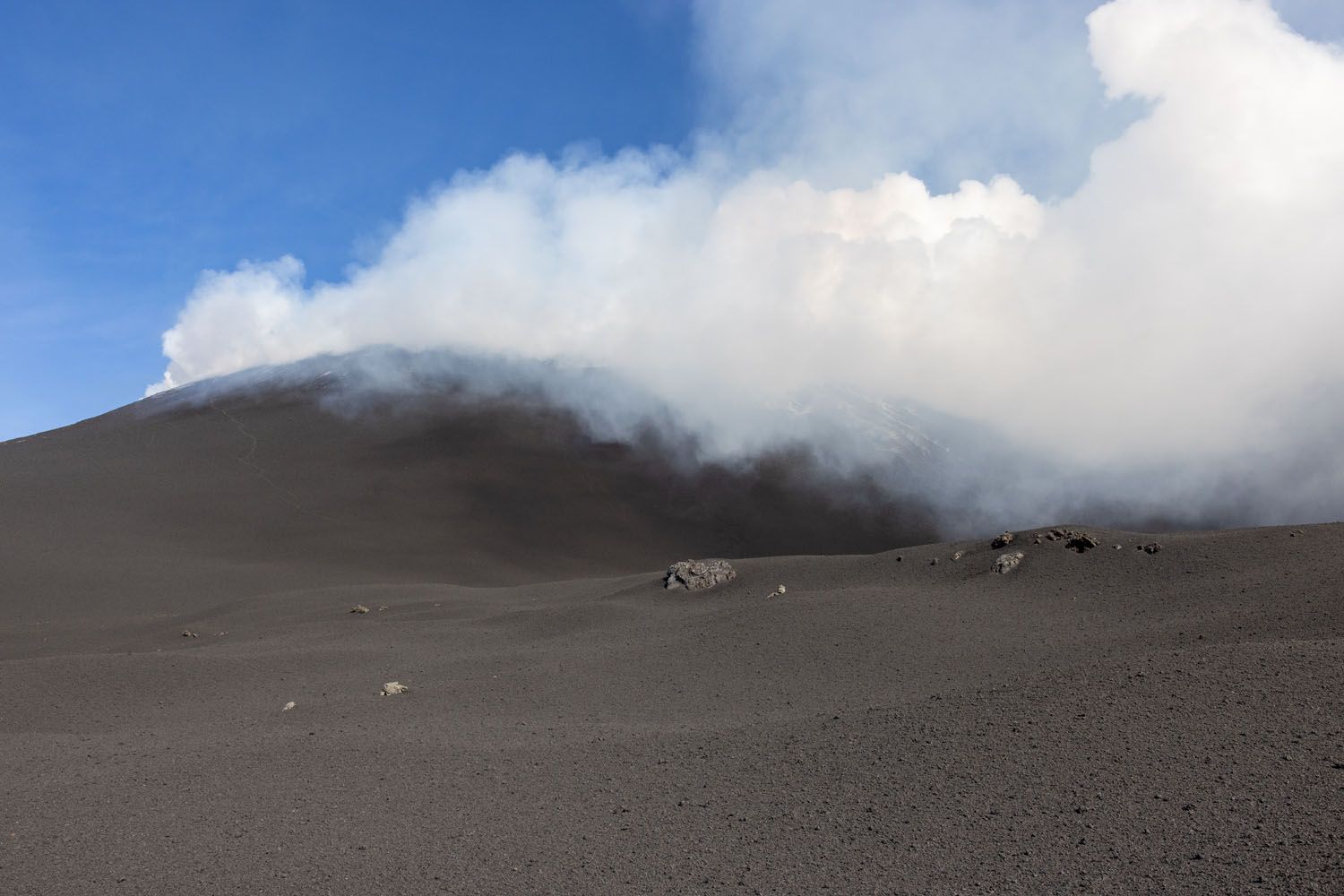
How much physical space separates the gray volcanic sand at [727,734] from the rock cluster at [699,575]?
16.5 inches

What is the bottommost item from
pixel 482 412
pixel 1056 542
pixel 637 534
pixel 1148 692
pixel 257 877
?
pixel 257 877

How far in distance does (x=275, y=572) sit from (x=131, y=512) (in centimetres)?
1186

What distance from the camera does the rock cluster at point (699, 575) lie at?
74.1 ft

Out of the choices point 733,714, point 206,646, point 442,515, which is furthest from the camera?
point 442,515

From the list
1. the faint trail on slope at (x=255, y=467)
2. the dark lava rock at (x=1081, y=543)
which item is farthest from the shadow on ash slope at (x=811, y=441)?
the dark lava rock at (x=1081, y=543)

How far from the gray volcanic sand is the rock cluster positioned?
1.37 feet

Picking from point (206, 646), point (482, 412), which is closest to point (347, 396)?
point (482, 412)

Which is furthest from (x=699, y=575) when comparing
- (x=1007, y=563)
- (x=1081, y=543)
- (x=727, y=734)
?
(x=727, y=734)

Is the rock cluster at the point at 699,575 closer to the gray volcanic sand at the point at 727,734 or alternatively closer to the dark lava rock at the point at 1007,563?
the gray volcanic sand at the point at 727,734

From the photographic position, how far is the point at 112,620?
25.7 m

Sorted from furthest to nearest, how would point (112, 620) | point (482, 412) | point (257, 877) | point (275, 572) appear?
1. point (482, 412)
2. point (275, 572)
3. point (112, 620)
4. point (257, 877)

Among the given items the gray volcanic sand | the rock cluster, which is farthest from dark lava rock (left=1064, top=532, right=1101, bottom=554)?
the rock cluster

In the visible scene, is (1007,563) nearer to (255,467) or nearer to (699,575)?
(699,575)

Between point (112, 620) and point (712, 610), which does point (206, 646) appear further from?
point (712, 610)
